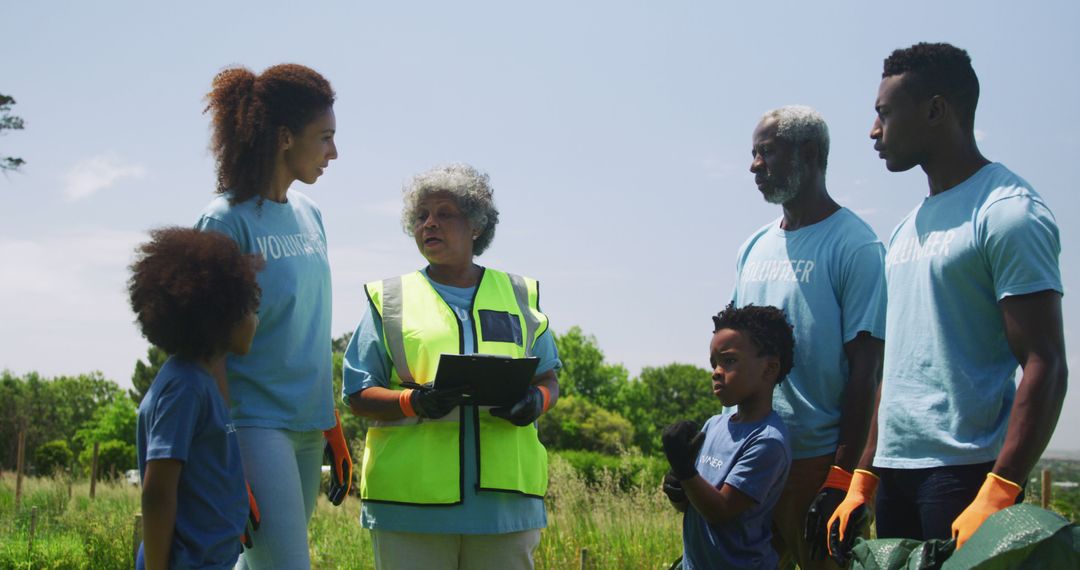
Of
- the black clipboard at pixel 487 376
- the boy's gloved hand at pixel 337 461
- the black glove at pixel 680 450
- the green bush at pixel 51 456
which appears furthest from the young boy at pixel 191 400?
the green bush at pixel 51 456

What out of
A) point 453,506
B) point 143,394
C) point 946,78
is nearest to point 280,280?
point 453,506

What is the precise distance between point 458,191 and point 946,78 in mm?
1968

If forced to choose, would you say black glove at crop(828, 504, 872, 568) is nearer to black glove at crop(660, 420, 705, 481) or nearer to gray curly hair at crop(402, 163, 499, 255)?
black glove at crop(660, 420, 705, 481)

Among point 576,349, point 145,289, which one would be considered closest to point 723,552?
point 145,289

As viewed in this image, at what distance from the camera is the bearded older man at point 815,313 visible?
370cm

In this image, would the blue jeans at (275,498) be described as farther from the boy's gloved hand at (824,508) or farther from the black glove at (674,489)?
the boy's gloved hand at (824,508)

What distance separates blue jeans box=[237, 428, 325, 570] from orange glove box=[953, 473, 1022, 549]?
2.12 m

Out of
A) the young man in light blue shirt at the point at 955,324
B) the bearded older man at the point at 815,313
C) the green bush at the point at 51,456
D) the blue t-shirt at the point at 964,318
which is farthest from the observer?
the green bush at the point at 51,456

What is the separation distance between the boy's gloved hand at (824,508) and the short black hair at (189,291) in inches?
80.4

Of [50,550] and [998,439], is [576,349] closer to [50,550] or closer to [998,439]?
[50,550]

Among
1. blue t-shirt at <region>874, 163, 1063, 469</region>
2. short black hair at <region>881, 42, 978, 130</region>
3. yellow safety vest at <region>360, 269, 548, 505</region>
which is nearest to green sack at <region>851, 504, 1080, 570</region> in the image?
blue t-shirt at <region>874, 163, 1063, 469</region>

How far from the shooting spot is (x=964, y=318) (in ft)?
10.3

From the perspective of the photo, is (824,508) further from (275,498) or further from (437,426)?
(275,498)

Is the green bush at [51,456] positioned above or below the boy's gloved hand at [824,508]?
below
